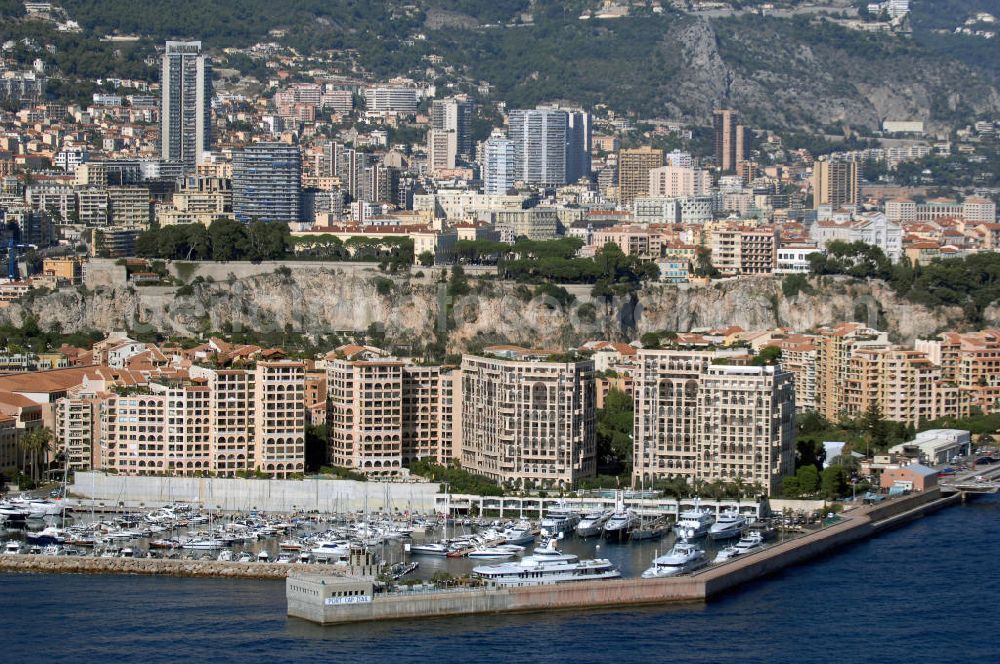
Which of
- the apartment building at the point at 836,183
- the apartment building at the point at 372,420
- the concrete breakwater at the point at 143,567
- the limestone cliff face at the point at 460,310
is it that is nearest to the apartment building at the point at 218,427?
the apartment building at the point at 372,420

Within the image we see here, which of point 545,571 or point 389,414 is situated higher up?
point 389,414

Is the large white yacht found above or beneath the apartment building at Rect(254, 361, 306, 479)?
beneath

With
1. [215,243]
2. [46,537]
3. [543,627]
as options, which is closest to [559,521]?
[543,627]

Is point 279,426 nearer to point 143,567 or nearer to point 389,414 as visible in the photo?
point 389,414

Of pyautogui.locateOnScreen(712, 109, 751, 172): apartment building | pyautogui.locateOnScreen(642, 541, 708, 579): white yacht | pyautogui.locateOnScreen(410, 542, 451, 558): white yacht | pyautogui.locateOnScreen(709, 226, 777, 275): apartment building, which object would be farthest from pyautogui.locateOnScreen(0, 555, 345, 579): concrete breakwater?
pyautogui.locateOnScreen(712, 109, 751, 172): apartment building

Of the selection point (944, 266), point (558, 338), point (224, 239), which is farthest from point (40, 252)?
point (944, 266)

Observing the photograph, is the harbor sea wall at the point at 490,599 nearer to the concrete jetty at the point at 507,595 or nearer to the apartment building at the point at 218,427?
the concrete jetty at the point at 507,595

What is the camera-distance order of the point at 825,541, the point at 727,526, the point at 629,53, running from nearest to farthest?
the point at 825,541
the point at 727,526
the point at 629,53

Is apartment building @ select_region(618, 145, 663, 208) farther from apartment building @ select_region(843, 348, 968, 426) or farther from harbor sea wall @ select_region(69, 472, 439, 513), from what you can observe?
harbor sea wall @ select_region(69, 472, 439, 513)
